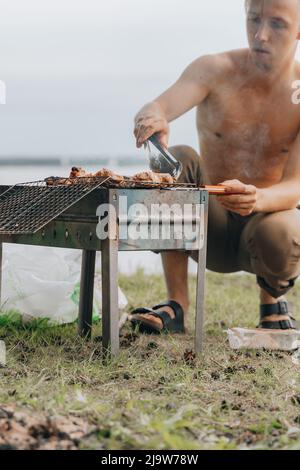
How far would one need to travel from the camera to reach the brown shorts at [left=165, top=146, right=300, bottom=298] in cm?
425

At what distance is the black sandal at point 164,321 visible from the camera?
446 cm

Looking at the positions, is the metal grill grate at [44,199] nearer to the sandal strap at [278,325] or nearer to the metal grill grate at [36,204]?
the metal grill grate at [36,204]

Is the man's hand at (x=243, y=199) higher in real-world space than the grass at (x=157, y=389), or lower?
higher

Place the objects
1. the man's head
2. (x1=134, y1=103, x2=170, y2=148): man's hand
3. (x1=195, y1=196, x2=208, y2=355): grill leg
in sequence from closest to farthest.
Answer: (x1=195, y1=196, x2=208, y2=355): grill leg, (x1=134, y1=103, x2=170, y2=148): man's hand, the man's head

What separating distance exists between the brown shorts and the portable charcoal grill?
275 mm

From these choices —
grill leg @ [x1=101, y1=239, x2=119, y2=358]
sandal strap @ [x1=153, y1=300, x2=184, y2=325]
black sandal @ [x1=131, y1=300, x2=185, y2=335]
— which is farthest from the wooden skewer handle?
sandal strap @ [x1=153, y1=300, x2=184, y2=325]

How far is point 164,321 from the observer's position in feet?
14.8

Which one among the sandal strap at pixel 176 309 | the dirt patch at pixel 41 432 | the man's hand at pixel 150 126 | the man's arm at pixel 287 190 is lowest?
the dirt patch at pixel 41 432

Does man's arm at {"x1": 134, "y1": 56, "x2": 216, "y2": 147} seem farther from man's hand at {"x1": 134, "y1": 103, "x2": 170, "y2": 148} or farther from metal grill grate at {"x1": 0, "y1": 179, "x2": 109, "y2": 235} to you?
metal grill grate at {"x1": 0, "y1": 179, "x2": 109, "y2": 235}

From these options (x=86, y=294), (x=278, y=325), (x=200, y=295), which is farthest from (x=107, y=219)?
(x=278, y=325)

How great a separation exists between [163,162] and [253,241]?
0.61 m

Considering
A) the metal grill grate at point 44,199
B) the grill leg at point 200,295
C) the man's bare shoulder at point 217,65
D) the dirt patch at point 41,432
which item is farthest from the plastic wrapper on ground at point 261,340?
the dirt patch at point 41,432

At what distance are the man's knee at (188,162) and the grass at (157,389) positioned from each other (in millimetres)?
788

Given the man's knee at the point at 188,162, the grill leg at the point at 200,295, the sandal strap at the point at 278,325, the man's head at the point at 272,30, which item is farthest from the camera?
the sandal strap at the point at 278,325
